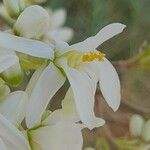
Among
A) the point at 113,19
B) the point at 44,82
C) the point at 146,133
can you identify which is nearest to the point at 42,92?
the point at 44,82

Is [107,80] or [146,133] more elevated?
[107,80]

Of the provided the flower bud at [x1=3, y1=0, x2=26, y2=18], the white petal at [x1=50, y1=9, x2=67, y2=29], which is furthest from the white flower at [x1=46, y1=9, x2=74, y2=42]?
the flower bud at [x1=3, y1=0, x2=26, y2=18]

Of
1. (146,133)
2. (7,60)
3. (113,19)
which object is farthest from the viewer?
(113,19)

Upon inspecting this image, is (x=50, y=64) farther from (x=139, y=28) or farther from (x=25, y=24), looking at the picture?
(x=139, y=28)

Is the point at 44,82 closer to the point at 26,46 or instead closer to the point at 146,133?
the point at 26,46

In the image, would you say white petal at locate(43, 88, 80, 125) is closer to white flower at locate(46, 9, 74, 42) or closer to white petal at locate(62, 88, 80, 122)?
white petal at locate(62, 88, 80, 122)

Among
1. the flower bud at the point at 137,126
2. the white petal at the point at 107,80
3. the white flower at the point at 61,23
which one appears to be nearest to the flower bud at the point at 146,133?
the flower bud at the point at 137,126
